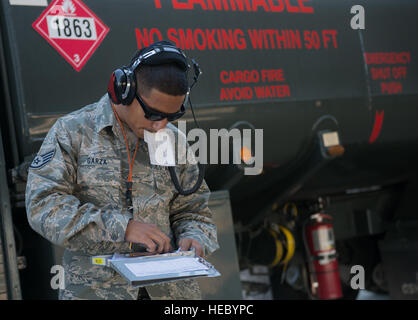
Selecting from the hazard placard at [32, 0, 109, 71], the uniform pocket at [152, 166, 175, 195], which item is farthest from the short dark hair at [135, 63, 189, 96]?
the hazard placard at [32, 0, 109, 71]

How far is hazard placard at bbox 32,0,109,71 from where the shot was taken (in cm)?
280

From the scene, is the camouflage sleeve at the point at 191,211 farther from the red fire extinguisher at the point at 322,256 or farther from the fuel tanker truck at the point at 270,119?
the red fire extinguisher at the point at 322,256

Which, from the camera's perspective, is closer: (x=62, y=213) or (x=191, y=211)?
(x=62, y=213)

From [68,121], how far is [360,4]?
2.47m

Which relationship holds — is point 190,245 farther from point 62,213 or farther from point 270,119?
point 270,119

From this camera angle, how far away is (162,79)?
6.14 ft

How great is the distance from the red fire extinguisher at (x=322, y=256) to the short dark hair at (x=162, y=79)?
7.80 ft

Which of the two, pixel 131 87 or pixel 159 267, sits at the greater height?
pixel 131 87

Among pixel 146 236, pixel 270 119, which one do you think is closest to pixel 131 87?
pixel 146 236

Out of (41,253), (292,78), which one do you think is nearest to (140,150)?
(41,253)

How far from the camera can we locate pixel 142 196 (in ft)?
6.60

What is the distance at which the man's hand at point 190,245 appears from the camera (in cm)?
195

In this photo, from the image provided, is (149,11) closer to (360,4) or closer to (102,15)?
(102,15)

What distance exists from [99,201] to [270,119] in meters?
1.67
